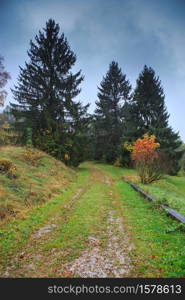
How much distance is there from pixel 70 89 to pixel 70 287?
2135 cm

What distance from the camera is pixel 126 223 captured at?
4.96 metres

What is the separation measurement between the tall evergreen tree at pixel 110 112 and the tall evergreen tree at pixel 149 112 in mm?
3928

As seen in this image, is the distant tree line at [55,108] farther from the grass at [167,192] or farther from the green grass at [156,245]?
the green grass at [156,245]

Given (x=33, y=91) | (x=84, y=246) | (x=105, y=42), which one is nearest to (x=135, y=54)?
(x=105, y=42)

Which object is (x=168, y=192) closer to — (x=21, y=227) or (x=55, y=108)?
(x=21, y=227)

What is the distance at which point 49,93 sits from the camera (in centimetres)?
2047

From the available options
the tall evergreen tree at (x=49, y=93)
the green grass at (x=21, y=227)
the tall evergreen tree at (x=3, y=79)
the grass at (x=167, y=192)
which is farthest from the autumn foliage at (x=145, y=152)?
the tall evergreen tree at (x=3, y=79)

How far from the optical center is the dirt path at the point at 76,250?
8.72 feet

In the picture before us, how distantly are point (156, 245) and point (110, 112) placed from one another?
1179 inches

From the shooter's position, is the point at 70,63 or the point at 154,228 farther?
the point at 70,63

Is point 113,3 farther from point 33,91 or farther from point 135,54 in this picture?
point 33,91

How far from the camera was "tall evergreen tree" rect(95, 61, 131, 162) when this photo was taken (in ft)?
103

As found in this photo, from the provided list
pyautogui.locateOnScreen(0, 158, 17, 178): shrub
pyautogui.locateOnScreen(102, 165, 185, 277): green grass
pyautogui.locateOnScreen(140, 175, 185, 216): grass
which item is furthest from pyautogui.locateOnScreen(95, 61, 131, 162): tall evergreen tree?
pyautogui.locateOnScreen(102, 165, 185, 277): green grass

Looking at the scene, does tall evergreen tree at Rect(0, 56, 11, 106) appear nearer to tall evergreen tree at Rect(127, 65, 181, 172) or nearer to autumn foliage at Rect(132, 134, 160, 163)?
autumn foliage at Rect(132, 134, 160, 163)
